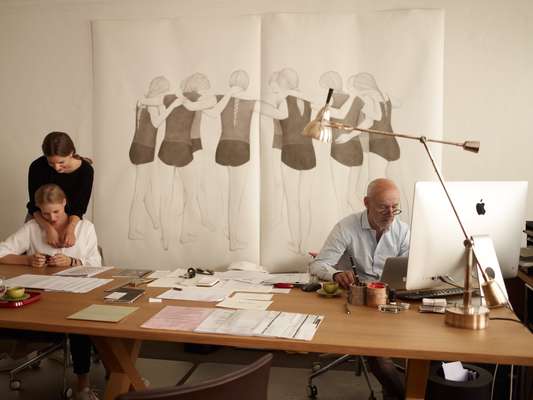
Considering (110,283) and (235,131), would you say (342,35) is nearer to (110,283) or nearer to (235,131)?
(235,131)

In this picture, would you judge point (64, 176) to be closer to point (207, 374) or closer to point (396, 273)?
point (207, 374)

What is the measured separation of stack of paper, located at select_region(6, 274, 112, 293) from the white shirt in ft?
1.41

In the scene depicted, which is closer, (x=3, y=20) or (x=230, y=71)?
(x=230, y=71)

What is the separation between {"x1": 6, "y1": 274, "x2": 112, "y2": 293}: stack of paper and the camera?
2334 millimetres

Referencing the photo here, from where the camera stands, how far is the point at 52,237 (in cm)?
295

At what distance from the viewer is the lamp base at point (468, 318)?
5.89ft

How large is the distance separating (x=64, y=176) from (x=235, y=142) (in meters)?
1.15

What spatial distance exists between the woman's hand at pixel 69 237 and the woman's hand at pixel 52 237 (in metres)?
0.03

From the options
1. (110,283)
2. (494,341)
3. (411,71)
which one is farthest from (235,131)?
(494,341)

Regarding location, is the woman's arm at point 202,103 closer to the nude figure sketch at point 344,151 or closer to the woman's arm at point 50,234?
the nude figure sketch at point 344,151

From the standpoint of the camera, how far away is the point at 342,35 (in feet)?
11.4

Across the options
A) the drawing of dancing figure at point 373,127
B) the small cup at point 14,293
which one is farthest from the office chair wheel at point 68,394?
the drawing of dancing figure at point 373,127

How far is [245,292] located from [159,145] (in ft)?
5.92

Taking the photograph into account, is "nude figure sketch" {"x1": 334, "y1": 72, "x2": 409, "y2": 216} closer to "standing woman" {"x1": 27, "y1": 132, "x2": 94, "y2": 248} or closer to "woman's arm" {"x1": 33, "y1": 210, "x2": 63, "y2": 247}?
"standing woman" {"x1": 27, "y1": 132, "x2": 94, "y2": 248}
